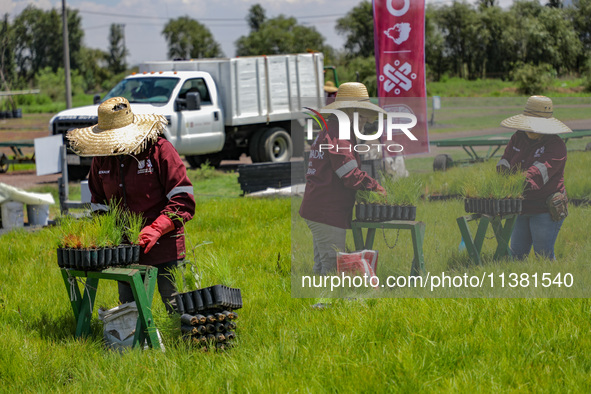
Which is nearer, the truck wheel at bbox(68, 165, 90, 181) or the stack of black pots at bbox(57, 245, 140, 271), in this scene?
the stack of black pots at bbox(57, 245, 140, 271)

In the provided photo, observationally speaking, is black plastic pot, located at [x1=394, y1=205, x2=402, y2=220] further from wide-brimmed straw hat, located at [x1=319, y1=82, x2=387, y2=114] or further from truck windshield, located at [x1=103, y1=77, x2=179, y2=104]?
truck windshield, located at [x1=103, y1=77, x2=179, y2=104]

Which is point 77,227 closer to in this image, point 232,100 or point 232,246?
point 232,246

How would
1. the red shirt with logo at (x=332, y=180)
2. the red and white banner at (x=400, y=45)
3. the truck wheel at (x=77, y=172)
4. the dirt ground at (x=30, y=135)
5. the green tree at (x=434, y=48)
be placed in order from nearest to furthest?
the red shirt with logo at (x=332, y=180), the dirt ground at (x=30, y=135), the red and white banner at (x=400, y=45), the truck wheel at (x=77, y=172), the green tree at (x=434, y=48)

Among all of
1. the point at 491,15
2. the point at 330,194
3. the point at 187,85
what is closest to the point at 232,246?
the point at 330,194

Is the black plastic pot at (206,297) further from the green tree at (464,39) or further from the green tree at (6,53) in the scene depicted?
the green tree at (464,39)

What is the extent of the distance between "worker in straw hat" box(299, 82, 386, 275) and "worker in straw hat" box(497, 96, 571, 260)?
105 centimetres

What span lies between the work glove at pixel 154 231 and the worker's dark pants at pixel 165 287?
0.30m

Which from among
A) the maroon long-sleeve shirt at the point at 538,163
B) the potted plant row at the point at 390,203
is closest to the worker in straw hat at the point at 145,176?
the potted plant row at the point at 390,203

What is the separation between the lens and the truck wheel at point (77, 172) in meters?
15.5

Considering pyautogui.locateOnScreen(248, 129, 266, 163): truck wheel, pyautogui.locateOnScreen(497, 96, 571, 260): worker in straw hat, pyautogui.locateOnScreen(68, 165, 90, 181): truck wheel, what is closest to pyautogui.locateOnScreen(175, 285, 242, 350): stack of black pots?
pyautogui.locateOnScreen(497, 96, 571, 260): worker in straw hat

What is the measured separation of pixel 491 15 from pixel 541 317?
73.2 metres

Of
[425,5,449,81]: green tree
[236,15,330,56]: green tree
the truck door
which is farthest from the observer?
[236,15,330,56]: green tree

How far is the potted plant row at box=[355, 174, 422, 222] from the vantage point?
206 inches

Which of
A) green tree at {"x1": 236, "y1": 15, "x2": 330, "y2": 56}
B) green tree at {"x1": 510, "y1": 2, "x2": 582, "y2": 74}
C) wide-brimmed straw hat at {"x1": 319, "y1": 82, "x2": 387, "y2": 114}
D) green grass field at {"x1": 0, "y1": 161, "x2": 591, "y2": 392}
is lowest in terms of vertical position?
green grass field at {"x1": 0, "y1": 161, "x2": 591, "y2": 392}
